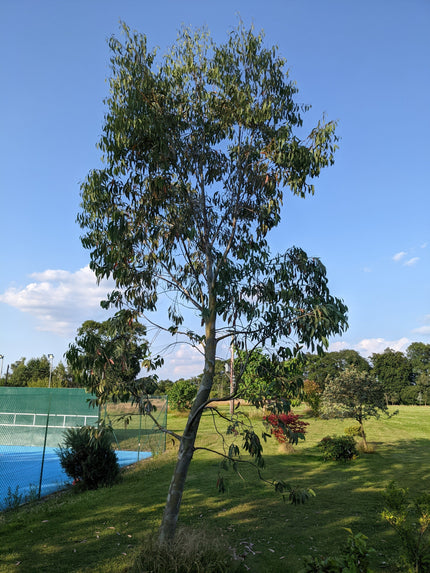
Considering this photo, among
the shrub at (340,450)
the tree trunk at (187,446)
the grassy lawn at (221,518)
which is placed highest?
the tree trunk at (187,446)

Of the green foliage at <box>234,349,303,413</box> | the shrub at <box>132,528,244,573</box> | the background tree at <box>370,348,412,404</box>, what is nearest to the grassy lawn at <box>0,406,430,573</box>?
the shrub at <box>132,528,244,573</box>

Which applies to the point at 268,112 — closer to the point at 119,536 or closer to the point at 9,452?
the point at 119,536

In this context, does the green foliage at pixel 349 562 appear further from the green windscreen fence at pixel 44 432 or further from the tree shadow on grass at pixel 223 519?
the green windscreen fence at pixel 44 432

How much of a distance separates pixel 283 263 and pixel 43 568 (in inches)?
262

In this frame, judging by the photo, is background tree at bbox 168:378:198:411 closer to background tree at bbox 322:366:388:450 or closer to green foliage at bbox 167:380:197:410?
green foliage at bbox 167:380:197:410

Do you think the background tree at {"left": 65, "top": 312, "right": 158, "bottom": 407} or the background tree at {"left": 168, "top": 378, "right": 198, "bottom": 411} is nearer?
the background tree at {"left": 65, "top": 312, "right": 158, "bottom": 407}

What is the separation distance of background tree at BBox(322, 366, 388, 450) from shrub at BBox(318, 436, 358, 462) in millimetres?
1541

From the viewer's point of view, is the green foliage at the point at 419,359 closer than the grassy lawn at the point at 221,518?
No

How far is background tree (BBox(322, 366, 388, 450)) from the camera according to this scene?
18.1 metres

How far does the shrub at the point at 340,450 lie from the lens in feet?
54.2

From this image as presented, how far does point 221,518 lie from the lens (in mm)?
9148

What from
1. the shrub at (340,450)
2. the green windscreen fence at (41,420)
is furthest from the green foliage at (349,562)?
the green windscreen fence at (41,420)

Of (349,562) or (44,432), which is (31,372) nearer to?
(44,432)

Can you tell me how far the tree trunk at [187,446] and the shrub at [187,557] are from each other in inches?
9.6
